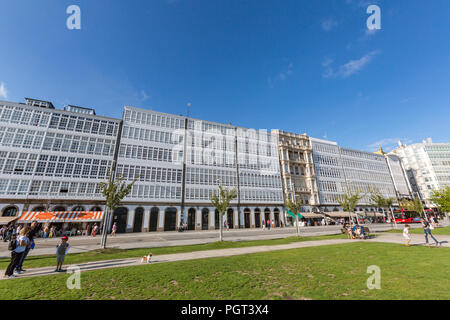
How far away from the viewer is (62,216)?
28.2 meters

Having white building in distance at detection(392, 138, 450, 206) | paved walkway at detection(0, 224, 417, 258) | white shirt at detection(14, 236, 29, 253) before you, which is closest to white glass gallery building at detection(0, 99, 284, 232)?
paved walkway at detection(0, 224, 417, 258)

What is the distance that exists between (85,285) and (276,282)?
6.63 meters

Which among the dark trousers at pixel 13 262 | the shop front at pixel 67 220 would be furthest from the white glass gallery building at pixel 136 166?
the dark trousers at pixel 13 262

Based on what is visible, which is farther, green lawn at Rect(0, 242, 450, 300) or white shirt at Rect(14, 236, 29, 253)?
white shirt at Rect(14, 236, 29, 253)

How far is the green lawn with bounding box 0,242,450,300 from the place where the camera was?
5.57 m

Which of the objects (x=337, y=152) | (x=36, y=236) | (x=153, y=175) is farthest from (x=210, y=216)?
(x=337, y=152)

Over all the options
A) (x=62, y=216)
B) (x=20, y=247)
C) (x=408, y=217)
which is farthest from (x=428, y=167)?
(x=62, y=216)

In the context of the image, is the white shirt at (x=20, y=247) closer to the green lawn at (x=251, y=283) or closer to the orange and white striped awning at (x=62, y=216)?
the green lawn at (x=251, y=283)

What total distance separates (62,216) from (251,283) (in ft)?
109

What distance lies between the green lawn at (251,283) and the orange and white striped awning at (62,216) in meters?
26.1

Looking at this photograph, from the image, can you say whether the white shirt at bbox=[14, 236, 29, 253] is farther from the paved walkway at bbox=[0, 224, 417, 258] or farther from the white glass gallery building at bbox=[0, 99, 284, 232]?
Answer: the white glass gallery building at bbox=[0, 99, 284, 232]

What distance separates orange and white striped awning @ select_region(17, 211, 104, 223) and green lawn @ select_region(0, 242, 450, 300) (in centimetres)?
2610

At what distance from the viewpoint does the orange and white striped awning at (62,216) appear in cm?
2698

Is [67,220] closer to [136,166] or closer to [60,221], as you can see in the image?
[60,221]
